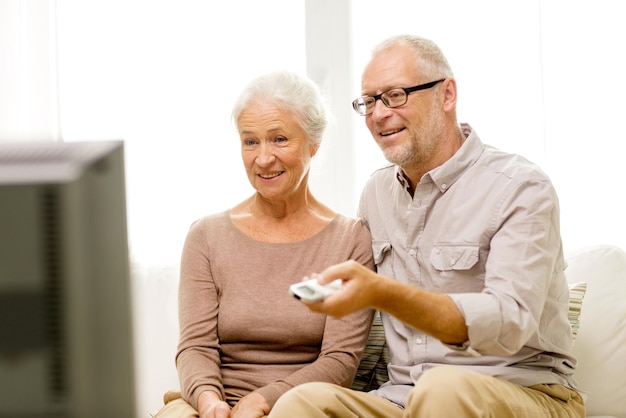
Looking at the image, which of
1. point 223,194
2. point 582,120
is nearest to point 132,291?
point 223,194

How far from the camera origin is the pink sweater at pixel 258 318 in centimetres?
198

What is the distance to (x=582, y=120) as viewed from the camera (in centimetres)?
288

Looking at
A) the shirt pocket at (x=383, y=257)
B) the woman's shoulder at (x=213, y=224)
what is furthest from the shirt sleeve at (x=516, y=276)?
the woman's shoulder at (x=213, y=224)

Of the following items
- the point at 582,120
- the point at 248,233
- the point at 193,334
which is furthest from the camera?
the point at 582,120

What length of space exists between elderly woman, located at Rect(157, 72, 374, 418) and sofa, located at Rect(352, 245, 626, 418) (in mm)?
203

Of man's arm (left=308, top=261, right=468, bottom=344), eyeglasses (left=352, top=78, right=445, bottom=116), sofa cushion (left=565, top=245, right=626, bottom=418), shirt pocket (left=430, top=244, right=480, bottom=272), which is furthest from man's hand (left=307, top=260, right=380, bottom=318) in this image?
sofa cushion (left=565, top=245, right=626, bottom=418)

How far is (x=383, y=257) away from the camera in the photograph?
6.77 feet

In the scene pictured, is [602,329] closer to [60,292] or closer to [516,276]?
[516,276]

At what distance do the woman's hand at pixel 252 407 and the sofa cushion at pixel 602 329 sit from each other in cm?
91

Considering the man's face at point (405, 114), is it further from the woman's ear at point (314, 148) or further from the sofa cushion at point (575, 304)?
the sofa cushion at point (575, 304)

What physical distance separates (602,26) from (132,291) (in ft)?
8.65

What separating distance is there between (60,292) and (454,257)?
1382mm

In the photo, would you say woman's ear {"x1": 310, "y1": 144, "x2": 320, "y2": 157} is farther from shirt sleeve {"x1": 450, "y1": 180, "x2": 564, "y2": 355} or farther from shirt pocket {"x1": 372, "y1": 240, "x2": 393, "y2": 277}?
shirt sleeve {"x1": 450, "y1": 180, "x2": 564, "y2": 355}

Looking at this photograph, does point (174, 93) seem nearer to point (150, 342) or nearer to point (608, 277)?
point (150, 342)
